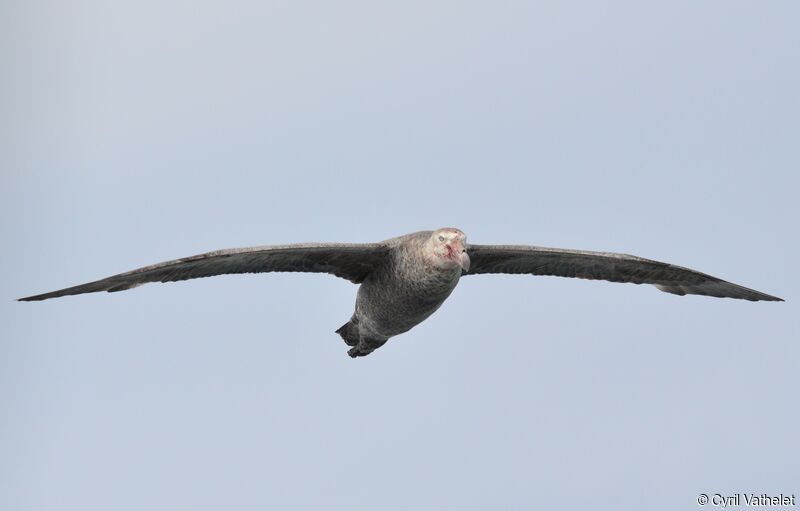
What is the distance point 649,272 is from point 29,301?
33.3 ft

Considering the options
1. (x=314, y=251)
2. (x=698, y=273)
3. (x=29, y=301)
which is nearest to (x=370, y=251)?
(x=314, y=251)

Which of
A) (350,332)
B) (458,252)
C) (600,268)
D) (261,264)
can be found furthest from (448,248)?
(600,268)

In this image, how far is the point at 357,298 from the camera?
18.6 m

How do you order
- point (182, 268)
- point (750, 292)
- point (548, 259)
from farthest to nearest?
point (750, 292) → point (548, 259) → point (182, 268)

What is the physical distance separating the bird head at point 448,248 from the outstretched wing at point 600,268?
1.45 metres

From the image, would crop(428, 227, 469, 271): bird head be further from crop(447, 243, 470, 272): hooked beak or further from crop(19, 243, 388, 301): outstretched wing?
crop(19, 243, 388, 301): outstretched wing

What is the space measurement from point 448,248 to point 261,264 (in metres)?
2.86

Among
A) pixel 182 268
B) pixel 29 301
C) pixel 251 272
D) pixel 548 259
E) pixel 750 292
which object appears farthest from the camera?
pixel 750 292

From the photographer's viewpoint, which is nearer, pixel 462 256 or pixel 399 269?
pixel 462 256

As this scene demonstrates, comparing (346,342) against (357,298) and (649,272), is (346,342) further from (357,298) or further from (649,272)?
(649,272)

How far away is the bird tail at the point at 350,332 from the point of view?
1920 centimetres

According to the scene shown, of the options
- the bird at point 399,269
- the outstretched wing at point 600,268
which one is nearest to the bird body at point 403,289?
the bird at point 399,269

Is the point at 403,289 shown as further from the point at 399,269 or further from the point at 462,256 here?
the point at 462,256

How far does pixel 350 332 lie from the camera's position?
1936 centimetres
